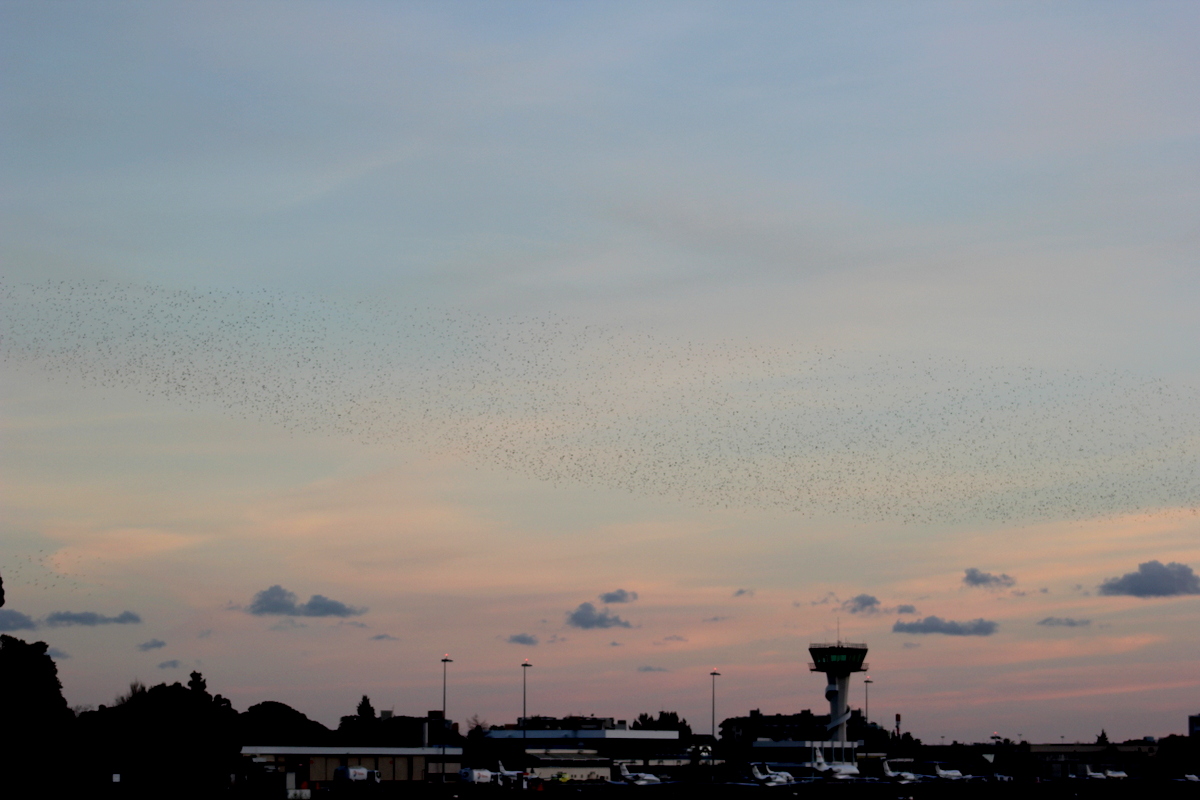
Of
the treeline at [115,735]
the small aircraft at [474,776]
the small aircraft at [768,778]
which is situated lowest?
the small aircraft at [768,778]

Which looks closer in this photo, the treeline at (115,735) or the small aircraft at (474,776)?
the treeline at (115,735)

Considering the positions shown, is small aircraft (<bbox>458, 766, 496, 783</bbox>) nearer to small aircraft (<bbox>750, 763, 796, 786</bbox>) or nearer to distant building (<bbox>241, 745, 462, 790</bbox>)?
distant building (<bbox>241, 745, 462, 790</bbox>)

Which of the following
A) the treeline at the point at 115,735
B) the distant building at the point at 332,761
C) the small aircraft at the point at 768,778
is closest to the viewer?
the treeline at the point at 115,735

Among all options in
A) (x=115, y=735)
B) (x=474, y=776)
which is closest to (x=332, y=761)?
(x=474, y=776)

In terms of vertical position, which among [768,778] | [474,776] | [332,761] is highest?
[332,761]

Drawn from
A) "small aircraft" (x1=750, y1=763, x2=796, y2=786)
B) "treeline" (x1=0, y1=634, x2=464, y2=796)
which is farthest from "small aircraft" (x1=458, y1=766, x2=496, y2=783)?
"small aircraft" (x1=750, y1=763, x2=796, y2=786)

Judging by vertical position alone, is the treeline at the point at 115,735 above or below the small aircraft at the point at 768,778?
above

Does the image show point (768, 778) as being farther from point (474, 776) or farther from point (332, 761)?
point (332, 761)

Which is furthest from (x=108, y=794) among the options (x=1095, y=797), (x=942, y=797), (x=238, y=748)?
(x=1095, y=797)

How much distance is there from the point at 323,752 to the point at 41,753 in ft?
301

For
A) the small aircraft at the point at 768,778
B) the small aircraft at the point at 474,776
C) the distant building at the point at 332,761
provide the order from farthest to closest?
the small aircraft at the point at 768,778, the distant building at the point at 332,761, the small aircraft at the point at 474,776

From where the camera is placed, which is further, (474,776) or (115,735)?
(474,776)

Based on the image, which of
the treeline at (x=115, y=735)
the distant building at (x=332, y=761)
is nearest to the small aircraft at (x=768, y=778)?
the distant building at (x=332, y=761)

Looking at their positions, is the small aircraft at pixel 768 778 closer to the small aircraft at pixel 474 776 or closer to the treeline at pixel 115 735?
the small aircraft at pixel 474 776
